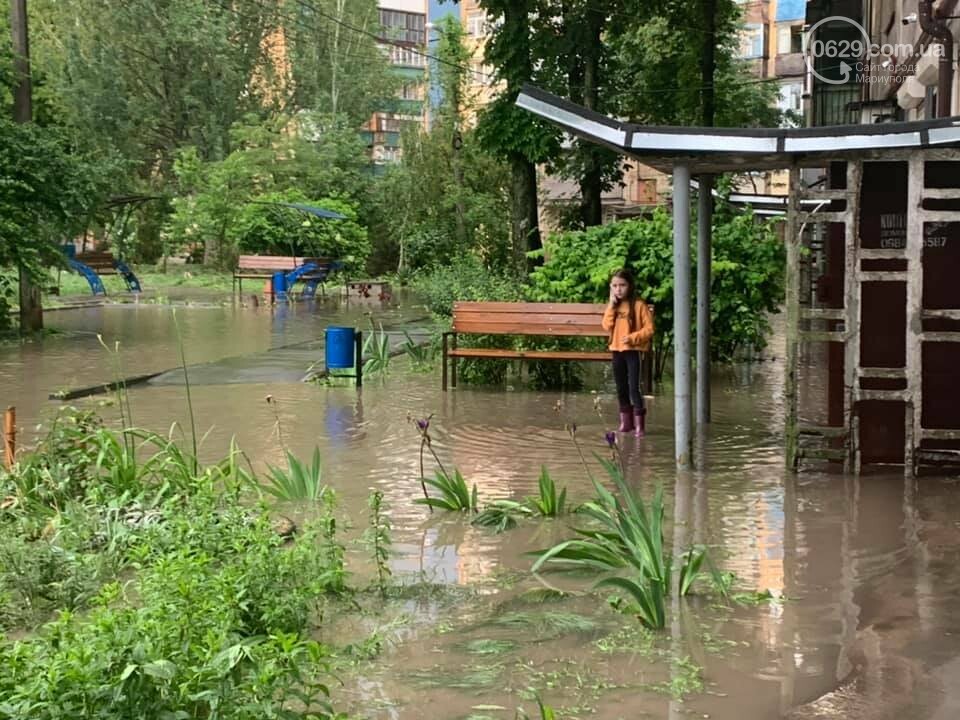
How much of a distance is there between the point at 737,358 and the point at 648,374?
4437mm

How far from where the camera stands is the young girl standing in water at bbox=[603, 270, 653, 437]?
1104cm

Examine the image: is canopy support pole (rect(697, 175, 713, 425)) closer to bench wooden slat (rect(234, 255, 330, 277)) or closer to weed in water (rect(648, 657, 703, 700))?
weed in water (rect(648, 657, 703, 700))

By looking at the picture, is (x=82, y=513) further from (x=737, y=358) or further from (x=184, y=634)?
(x=737, y=358)

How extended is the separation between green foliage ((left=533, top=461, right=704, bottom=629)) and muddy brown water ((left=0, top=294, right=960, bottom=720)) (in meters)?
0.12

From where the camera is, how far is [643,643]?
527cm

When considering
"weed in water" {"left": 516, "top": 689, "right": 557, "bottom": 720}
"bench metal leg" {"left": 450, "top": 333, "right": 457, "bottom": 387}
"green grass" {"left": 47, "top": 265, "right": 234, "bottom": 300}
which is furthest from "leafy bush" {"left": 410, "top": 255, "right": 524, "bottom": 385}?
"green grass" {"left": 47, "top": 265, "right": 234, "bottom": 300}

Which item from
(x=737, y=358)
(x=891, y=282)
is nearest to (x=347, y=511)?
(x=891, y=282)

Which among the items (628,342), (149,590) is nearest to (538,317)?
(628,342)

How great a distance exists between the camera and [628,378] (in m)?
11.1

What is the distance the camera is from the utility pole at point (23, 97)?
1944cm

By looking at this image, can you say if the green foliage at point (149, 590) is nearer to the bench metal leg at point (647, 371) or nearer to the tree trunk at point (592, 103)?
the bench metal leg at point (647, 371)

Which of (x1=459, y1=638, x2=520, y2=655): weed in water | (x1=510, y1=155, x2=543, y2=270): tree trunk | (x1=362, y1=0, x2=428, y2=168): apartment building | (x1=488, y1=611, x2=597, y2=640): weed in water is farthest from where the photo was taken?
(x1=362, y1=0, x2=428, y2=168): apartment building

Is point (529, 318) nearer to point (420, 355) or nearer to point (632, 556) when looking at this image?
point (420, 355)

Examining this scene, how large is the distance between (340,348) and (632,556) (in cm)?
861
